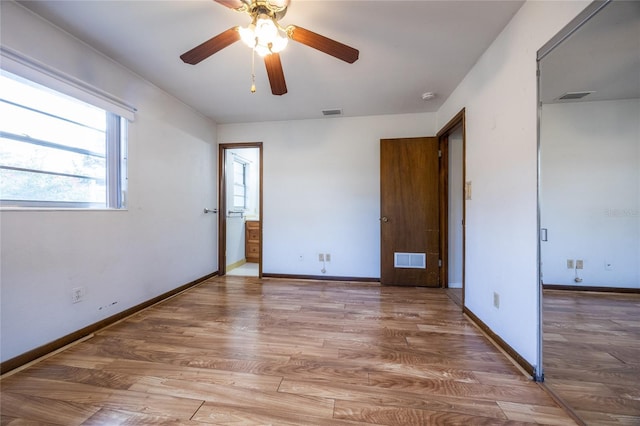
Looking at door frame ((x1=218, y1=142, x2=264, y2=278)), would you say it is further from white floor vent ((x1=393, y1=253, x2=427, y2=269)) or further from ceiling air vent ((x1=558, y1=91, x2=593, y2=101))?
ceiling air vent ((x1=558, y1=91, x2=593, y2=101))

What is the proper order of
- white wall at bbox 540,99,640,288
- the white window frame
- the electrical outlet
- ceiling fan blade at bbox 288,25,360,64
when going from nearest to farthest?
white wall at bbox 540,99,640,288 → ceiling fan blade at bbox 288,25,360,64 → the white window frame → the electrical outlet

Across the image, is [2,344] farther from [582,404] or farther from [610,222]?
[610,222]

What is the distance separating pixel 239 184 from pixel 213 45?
3.63 meters

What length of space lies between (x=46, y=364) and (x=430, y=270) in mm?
3739

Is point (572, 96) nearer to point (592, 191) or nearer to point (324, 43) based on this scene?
point (592, 191)

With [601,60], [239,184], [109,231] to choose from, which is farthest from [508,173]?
[239,184]

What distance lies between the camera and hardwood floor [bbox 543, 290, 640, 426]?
1239 millimetres

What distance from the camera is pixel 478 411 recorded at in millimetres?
1240

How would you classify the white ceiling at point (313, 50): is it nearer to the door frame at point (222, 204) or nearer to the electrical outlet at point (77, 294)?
the door frame at point (222, 204)

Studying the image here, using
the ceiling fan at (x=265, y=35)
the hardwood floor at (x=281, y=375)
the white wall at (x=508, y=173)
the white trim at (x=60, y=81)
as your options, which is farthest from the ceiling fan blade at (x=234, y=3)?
the hardwood floor at (x=281, y=375)

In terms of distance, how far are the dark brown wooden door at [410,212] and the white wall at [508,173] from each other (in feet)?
2.76

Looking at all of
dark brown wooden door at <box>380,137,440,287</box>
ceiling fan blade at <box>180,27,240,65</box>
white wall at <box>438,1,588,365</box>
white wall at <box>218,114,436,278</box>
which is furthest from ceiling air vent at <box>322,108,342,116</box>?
ceiling fan blade at <box>180,27,240,65</box>

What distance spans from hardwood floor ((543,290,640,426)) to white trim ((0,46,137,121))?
3.63 m

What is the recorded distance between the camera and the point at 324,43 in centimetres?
152
